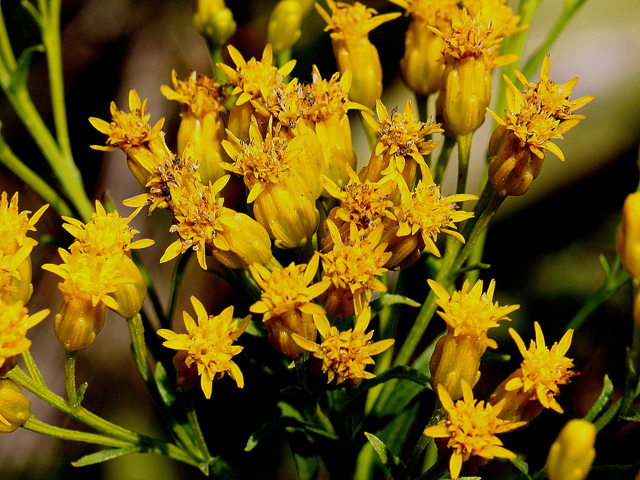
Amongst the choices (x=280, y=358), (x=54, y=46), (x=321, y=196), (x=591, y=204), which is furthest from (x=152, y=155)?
(x=591, y=204)

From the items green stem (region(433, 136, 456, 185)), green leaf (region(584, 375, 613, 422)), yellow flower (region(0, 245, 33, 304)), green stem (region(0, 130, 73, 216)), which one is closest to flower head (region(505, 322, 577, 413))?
green leaf (region(584, 375, 613, 422))

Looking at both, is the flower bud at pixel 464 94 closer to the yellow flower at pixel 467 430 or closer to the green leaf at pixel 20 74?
the yellow flower at pixel 467 430

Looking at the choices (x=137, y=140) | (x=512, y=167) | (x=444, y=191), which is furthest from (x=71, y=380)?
(x=444, y=191)

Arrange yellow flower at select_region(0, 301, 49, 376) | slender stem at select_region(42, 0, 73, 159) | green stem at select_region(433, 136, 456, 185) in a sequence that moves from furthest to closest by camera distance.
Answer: slender stem at select_region(42, 0, 73, 159) → green stem at select_region(433, 136, 456, 185) → yellow flower at select_region(0, 301, 49, 376)

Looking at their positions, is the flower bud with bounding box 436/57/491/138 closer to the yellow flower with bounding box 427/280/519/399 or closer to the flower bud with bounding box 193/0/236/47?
the yellow flower with bounding box 427/280/519/399

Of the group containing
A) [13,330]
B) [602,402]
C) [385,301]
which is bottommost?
[602,402]

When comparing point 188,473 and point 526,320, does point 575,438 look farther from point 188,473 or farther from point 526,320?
point 188,473

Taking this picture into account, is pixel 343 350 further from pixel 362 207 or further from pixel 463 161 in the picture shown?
pixel 463 161
